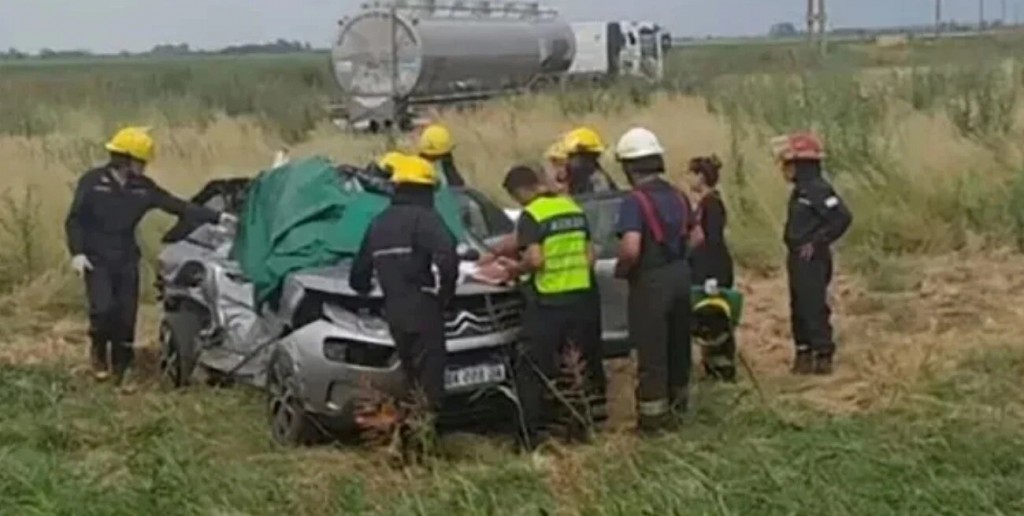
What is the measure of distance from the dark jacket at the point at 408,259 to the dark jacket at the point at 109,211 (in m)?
2.67

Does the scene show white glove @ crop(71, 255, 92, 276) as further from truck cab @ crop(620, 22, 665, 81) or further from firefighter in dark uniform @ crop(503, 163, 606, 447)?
truck cab @ crop(620, 22, 665, 81)

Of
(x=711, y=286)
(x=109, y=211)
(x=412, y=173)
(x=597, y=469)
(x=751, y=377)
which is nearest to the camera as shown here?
(x=597, y=469)

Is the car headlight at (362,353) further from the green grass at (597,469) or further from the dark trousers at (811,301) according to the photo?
the dark trousers at (811,301)

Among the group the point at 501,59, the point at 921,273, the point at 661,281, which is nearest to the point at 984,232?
the point at 921,273

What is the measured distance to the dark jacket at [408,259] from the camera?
26.5ft

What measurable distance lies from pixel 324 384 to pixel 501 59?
101 feet

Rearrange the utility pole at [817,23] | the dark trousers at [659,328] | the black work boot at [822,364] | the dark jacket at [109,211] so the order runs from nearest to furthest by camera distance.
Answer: the dark trousers at [659,328]
the black work boot at [822,364]
the dark jacket at [109,211]
the utility pole at [817,23]

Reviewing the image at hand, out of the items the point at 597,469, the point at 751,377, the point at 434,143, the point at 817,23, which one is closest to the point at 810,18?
the point at 817,23

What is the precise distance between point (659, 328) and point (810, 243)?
1.78 meters

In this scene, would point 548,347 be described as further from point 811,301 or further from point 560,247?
point 811,301

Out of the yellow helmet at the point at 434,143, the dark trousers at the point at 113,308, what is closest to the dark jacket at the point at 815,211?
the yellow helmet at the point at 434,143

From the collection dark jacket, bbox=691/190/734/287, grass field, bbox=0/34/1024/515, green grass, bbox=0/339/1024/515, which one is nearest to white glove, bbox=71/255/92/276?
grass field, bbox=0/34/1024/515

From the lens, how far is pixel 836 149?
51.9 ft

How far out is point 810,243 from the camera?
9.88m
